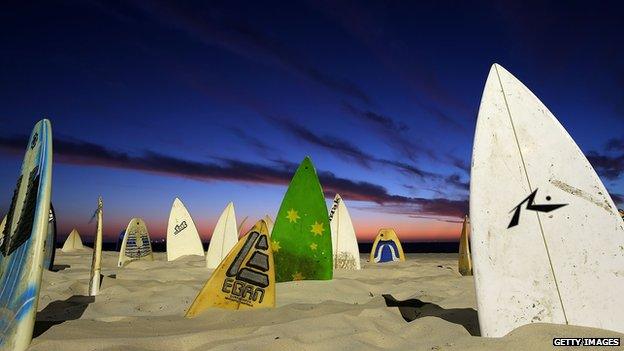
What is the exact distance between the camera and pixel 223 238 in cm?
902

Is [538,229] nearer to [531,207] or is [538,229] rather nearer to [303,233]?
[531,207]

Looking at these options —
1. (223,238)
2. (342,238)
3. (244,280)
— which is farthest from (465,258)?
(244,280)

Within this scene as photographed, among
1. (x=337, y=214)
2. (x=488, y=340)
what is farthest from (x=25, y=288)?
(x=337, y=214)

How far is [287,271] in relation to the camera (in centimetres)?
563

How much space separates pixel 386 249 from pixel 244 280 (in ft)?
30.2

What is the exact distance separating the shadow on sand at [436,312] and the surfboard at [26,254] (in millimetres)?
2516

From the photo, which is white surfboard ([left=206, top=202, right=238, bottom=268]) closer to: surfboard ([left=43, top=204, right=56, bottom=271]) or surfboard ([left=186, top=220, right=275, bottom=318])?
surfboard ([left=43, top=204, right=56, bottom=271])

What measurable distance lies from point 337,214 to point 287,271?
12.9 ft

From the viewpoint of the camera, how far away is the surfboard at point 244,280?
3453 mm

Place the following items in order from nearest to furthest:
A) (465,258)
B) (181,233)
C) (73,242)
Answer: (465,258) < (181,233) < (73,242)

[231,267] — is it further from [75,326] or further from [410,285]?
[410,285]

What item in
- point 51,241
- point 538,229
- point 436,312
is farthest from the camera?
point 51,241

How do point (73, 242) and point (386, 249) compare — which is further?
point (73, 242)

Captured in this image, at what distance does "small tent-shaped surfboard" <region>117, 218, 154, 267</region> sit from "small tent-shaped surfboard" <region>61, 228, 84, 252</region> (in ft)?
29.2
